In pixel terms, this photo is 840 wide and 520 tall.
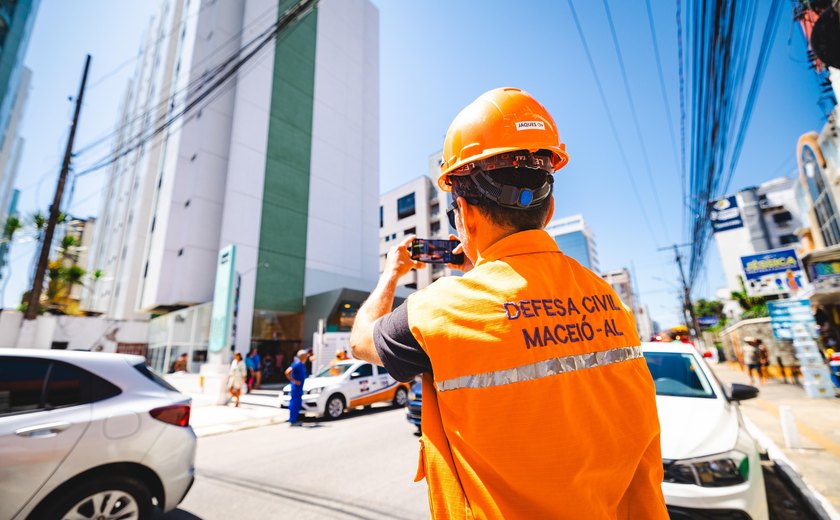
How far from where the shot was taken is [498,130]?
1190 mm

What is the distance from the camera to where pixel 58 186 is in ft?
43.0

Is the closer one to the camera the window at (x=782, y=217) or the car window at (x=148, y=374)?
the car window at (x=148, y=374)

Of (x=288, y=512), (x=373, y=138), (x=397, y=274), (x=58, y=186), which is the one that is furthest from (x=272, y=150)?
(x=397, y=274)

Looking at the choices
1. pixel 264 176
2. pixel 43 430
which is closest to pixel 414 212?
pixel 264 176

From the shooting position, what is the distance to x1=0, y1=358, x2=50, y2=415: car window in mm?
2850

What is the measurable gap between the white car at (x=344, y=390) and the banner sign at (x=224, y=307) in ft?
19.2

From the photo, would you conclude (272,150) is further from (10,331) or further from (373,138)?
(10,331)

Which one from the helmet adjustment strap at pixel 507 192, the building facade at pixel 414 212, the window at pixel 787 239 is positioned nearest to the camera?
the helmet adjustment strap at pixel 507 192

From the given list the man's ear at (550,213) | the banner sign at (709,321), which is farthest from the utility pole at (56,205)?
the banner sign at (709,321)

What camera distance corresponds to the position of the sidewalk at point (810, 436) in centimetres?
431

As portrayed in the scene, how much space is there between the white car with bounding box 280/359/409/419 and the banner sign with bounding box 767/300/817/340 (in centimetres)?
1255

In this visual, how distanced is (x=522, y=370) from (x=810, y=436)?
8728 millimetres

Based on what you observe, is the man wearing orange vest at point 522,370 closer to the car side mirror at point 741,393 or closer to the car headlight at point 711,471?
the car headlight at point 711,471

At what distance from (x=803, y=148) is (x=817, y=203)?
323 centimetres
